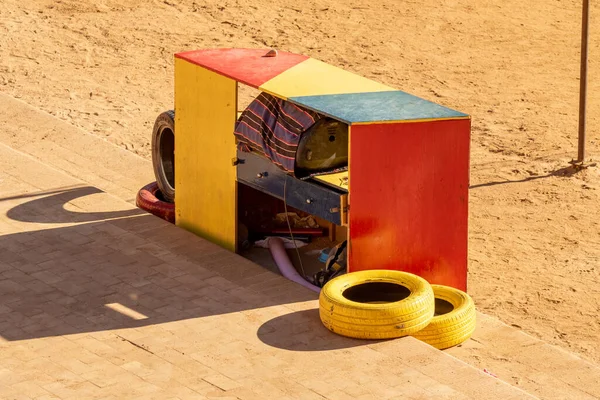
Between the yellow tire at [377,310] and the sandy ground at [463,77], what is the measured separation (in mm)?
1408

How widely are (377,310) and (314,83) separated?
2.76m

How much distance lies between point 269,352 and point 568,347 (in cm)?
281

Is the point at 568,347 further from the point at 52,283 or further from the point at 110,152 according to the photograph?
the point at 110,152

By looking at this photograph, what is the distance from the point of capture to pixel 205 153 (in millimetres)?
14055

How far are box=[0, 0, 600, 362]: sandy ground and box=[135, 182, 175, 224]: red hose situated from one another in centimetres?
240

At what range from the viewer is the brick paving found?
35.7 ft

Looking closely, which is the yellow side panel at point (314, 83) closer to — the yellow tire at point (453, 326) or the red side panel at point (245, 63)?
the red side panel at point (245, 63)

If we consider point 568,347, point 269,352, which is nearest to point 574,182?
point 568,347

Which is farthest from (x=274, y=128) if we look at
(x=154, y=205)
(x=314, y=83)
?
(x=154, y=205)

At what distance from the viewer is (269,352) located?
37.7 feet

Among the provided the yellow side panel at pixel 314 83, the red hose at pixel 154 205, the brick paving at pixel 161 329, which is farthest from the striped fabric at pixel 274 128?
the red hose at pixel 154 205

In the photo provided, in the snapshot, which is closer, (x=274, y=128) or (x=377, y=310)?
(x=377, y=310)

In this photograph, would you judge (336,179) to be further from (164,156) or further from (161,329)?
(164,156)

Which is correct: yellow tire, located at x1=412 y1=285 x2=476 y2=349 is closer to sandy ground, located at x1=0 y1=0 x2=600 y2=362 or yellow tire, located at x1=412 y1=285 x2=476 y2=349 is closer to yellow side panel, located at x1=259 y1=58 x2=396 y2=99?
sandy ground, located at x1=0 y1=0 x2=600 y2=362
